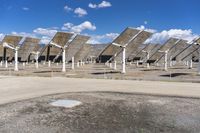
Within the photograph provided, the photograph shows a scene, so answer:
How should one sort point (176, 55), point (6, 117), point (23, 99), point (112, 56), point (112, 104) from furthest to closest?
point (176, 55), point (112, 56), point (23, 99), point (112, 104), point (6, 117)

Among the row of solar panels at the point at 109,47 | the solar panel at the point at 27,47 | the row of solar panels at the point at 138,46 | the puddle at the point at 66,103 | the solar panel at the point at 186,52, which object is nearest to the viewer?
the puddle at the point at 66,103

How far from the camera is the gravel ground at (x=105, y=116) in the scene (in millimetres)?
9836

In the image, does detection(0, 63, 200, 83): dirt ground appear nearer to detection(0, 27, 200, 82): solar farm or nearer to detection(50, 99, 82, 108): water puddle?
detection(0, 27, 200, 82): solar farm

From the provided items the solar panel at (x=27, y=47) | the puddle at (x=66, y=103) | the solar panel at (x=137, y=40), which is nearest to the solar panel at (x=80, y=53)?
the solar panel at (x=27, y=47)

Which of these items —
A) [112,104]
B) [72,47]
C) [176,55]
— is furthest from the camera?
[176,55]

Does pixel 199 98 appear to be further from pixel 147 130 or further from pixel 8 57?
pixel 8 57

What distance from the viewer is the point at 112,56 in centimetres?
4806

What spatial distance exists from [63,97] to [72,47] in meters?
36.7

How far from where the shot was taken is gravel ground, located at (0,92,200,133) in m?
9.84

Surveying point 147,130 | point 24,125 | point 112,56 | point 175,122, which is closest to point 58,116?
point 24,125

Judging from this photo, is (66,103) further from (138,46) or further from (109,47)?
(109,47)

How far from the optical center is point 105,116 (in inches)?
464

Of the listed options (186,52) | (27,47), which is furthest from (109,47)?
(27,47)

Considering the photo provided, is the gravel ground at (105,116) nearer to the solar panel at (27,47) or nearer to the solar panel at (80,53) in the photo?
the solar panel at (27,47)
